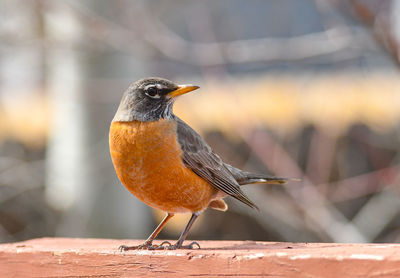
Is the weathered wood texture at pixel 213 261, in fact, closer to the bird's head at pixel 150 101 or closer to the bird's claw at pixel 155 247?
the bird's claw at pixel 155 247

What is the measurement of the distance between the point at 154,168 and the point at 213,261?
2.36 ft

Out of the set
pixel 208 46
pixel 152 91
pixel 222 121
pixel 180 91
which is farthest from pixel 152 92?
pixel 222 121

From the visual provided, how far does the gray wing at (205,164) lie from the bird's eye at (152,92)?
0.18 metres

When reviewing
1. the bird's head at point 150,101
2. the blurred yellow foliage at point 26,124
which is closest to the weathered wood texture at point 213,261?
the bird's head at point 150,101

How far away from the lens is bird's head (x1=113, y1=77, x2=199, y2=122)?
2988 mm

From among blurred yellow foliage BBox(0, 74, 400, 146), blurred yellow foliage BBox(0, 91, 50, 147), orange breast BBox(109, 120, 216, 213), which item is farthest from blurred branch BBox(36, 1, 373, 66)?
A: blurred yellow foliage BBox(0, 91, 50, 147)

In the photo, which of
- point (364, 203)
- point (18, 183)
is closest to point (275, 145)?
point (364, 203)

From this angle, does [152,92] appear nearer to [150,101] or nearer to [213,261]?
[150,101]

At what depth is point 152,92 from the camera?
3.09 m

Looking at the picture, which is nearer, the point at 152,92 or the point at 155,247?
the point at 155,247

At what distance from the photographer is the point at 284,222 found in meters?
4.68

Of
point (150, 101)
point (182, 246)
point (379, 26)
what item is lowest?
point (182, 246)

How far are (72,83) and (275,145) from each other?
5.88ft

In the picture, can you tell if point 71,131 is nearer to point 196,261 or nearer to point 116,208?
point 116,208
